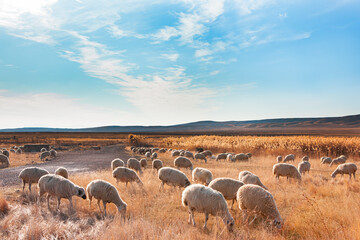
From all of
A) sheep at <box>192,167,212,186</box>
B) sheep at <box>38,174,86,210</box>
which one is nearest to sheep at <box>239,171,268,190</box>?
sheep at <box>192,167,212,186</box>

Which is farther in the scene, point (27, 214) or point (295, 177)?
point (295, 177)

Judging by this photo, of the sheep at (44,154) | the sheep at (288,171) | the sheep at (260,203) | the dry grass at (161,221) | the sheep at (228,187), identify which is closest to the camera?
the dry grass at (161,221)

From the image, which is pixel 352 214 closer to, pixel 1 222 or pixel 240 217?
pixel 240 217

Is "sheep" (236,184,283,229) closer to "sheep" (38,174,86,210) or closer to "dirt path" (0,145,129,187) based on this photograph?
"sheep" (38,174,86,210)

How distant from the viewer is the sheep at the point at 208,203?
245 inches

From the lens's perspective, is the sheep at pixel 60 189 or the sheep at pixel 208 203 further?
the sheep at pixel 60 189

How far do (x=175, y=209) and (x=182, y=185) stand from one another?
2.29 m

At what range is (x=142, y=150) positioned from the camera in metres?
35.8

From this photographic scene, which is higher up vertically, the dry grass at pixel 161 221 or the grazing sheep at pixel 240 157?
the dry grass at pixel 161 221

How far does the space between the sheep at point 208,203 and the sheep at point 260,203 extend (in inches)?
35.5

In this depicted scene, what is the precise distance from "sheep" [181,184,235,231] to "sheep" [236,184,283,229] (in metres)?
0.90

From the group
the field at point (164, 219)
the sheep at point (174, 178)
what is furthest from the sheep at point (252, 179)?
the sheep at point (174, 178)

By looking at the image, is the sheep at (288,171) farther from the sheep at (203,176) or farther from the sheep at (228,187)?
the sheep at (228,187)

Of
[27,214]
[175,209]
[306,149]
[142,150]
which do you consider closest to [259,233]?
[175,209]
